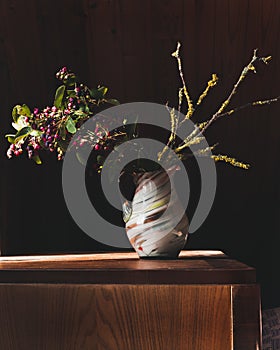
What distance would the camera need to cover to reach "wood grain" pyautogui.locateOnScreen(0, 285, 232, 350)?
1252 millimetres

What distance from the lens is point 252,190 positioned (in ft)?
7.58

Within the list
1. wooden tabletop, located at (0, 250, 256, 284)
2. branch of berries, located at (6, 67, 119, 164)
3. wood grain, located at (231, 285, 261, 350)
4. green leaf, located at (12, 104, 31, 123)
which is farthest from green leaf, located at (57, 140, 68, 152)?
wood grain, located at (231, 285, 261, 350)

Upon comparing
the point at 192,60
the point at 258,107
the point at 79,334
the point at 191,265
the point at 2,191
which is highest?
the point at 192,60

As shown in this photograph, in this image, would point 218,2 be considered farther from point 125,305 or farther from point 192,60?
point 125,305

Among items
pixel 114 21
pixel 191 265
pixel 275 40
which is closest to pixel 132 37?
pixel 114 21

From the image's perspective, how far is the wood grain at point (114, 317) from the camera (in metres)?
1.25

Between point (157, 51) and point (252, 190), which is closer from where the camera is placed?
point (157, 51)

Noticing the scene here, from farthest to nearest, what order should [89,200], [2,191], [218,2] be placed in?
[89,200] < [2,191] < [218,2]

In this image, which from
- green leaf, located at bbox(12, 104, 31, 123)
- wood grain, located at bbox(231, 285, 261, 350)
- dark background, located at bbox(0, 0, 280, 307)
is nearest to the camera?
wood grain, located at bbox(231, 285, 261, 350)

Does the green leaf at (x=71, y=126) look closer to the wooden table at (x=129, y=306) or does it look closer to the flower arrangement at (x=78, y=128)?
the flower arrangement at (x=78, y=128)

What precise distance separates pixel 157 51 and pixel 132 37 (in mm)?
87

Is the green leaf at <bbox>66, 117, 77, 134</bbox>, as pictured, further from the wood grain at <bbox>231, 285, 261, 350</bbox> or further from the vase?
the wood grain at <bbox>231, 285, 261, 350</bbox>

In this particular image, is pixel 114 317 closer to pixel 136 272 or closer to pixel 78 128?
pixel 136 272

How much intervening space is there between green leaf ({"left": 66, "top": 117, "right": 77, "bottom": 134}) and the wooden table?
0.31 metres
